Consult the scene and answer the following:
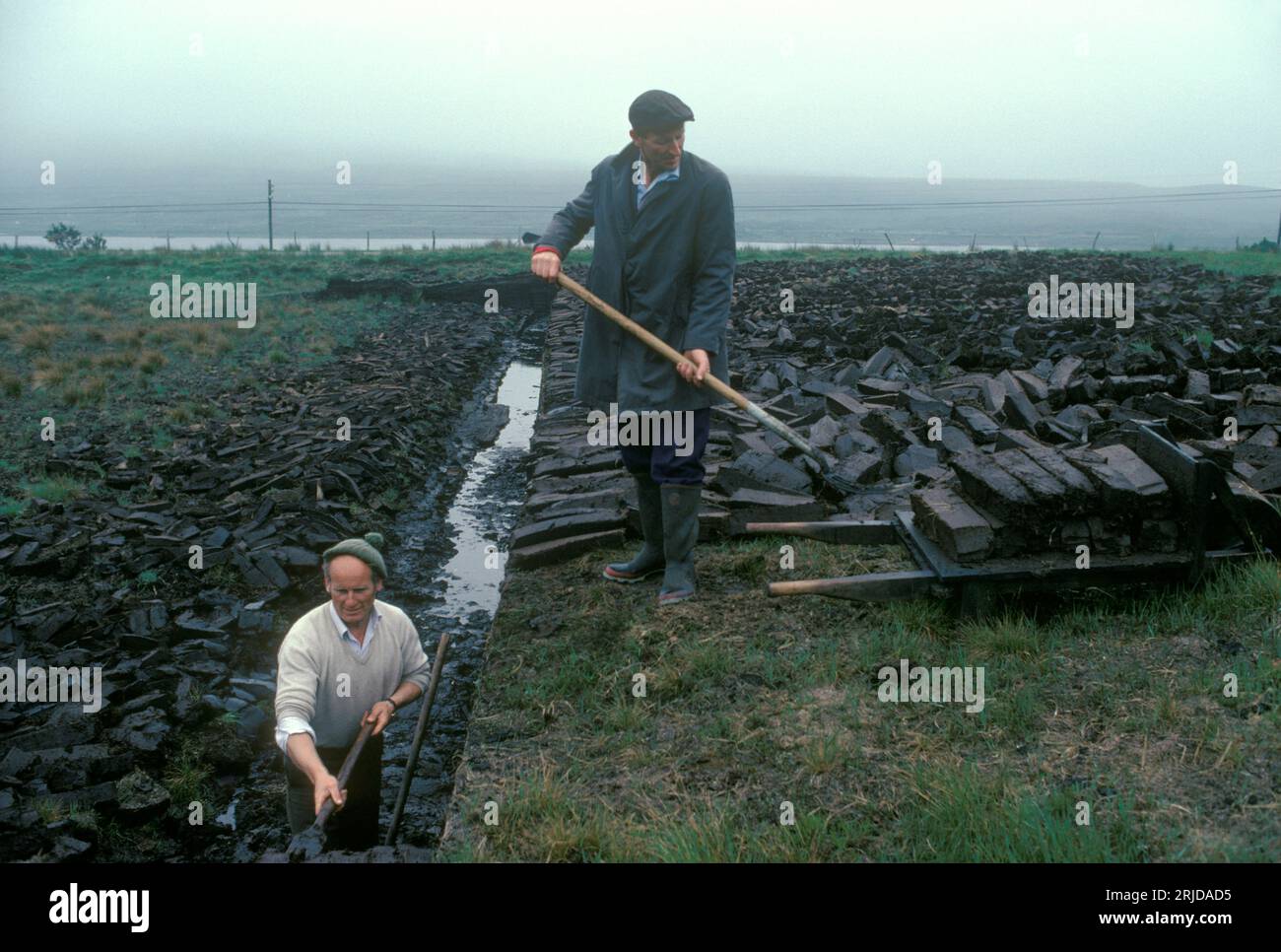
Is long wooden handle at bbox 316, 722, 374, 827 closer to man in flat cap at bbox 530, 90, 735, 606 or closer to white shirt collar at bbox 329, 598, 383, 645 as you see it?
white shirt collar at bbox 329, 598, 383, 645

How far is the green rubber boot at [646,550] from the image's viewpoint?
5.02 metres

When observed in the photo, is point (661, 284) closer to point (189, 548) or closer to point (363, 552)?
point (363, 552)

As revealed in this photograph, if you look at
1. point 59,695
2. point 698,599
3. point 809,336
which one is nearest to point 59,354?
point 809,336

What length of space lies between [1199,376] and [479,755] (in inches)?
286

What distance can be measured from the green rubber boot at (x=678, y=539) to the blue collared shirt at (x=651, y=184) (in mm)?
1300

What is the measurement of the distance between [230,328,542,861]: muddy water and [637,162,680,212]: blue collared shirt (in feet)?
8.45

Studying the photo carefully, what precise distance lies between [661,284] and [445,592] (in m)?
3.18

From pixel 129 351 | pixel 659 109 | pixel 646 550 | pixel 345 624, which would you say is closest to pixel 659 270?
pixel 659 109

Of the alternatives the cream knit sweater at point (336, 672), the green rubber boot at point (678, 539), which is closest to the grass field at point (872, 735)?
the green rubber boot at point (678, 539)

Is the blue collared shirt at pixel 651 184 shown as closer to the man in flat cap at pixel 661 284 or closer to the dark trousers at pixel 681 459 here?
the man in flat cap at pixel 661 284

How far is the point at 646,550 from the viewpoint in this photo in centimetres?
521

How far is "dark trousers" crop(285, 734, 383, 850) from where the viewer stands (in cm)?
347

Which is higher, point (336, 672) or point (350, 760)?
point (336, 672)
